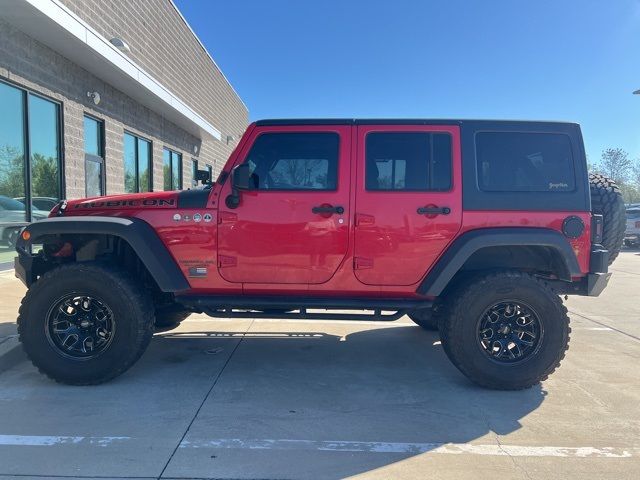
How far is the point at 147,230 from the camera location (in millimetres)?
3887

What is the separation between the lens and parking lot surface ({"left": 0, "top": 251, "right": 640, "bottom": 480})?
2.76 m

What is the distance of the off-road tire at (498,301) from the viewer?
381 centimetres

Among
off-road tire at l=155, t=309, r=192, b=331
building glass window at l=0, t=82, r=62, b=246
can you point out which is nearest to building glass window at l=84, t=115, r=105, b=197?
building glass window at l=0, t=82, r=62, b=246

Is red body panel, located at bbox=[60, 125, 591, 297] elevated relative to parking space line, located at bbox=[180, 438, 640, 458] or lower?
elevated

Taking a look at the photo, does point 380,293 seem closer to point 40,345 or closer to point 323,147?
point 323,147

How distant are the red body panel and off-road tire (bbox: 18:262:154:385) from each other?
549 mm

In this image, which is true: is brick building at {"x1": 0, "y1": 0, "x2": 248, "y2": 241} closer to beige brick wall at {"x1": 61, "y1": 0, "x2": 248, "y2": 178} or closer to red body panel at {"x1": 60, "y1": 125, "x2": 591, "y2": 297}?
beige brick wall at {"x1": 61, "y1": 0, "x2": 248, "y2": 178}

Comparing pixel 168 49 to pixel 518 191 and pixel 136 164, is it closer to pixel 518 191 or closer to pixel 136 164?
pixel 136 164

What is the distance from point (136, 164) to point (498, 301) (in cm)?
1063

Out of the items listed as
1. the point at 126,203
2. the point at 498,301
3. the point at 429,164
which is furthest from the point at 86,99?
the point at 498,301

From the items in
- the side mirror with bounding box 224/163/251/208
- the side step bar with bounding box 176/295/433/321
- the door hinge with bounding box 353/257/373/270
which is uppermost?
the side mirror with bounding box 224/163/251/208

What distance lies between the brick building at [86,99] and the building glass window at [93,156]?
21 mm

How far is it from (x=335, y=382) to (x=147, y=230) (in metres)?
2.06

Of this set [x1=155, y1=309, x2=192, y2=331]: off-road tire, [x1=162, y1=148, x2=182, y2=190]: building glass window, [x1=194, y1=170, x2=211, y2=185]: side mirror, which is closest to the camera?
[x1=194, y1=170, x2=211, y2=185]: side mirror
